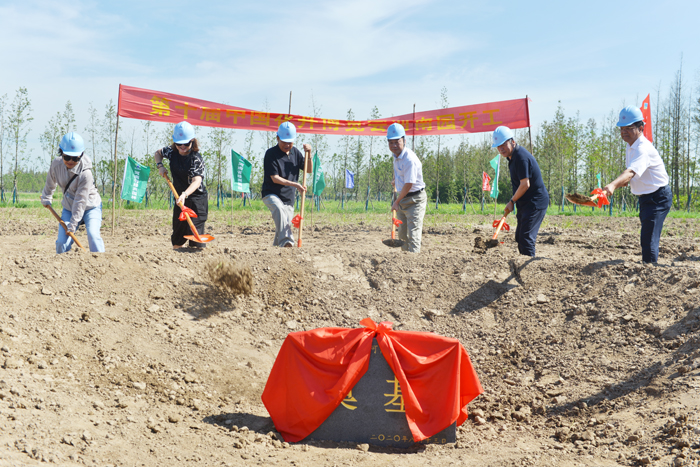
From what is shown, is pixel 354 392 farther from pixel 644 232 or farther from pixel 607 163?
pixel 607 163

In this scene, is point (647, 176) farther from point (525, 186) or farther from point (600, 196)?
point (525, 186)

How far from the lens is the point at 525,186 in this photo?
5.20 m

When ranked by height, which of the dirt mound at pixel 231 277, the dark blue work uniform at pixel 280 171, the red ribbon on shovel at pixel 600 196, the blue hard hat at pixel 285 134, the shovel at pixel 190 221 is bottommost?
the dirt mound at pixel 231 277

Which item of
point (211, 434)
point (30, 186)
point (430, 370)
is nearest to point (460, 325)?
point (430, 370)

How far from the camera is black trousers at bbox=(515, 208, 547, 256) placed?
532cm

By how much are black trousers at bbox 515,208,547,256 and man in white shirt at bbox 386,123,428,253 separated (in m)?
1.13

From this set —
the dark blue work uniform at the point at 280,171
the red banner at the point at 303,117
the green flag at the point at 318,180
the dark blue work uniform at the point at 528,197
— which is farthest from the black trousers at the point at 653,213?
the green flag at the point at 318,180

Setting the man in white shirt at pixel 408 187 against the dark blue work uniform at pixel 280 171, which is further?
the man in white shirt at pixel 408 187

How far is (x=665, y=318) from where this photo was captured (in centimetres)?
387

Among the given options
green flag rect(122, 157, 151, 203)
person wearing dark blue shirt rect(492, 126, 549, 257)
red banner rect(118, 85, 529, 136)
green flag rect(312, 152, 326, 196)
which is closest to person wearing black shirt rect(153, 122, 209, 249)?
person wearing dark blue shirt rect(492, 126, 549, 257)

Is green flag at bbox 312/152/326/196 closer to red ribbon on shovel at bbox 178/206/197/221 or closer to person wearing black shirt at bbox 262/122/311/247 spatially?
person wearing black shirt at bbox 262/122/311/247

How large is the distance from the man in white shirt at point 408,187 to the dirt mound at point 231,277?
2.13m

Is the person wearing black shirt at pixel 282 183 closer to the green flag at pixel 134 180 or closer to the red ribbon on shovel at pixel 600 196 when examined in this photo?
the red ribbon on shovel at pixel 600 196

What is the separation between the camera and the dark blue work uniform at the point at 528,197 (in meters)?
5.25
